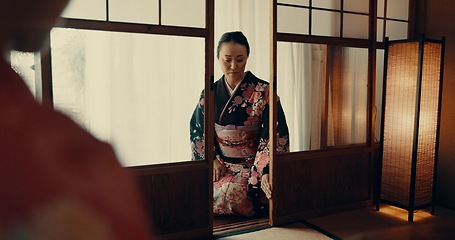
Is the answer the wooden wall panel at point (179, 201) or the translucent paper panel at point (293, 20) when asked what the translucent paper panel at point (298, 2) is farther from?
the wooden wall panel at point (179, 201)

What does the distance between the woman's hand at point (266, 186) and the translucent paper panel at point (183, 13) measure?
1.32 m

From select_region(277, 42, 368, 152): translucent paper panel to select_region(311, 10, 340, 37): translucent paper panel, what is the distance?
12cm

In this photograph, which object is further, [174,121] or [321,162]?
[174,121]

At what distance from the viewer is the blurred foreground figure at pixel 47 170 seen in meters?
0.15

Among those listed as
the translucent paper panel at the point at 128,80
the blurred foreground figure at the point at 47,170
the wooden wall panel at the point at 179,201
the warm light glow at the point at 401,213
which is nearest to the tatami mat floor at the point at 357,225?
the warm light glow at the point at 401,213

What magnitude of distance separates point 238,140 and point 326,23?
49.7 inches

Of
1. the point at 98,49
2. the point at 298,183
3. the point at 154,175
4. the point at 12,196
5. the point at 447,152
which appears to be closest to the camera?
the point at 12,196

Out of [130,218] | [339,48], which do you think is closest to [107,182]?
[130,218]

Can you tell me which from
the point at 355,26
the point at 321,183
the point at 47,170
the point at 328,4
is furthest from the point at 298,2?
the point at 47,170

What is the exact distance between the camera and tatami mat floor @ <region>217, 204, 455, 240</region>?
2.94 metres

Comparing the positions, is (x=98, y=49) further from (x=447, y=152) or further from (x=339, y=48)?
(x=447, y=152)

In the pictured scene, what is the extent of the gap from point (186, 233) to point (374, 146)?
6.33ft

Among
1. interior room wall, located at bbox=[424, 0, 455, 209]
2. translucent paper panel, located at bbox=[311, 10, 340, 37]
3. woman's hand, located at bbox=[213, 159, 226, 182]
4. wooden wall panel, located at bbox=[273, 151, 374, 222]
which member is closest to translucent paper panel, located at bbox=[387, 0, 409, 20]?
interior room wall, located at bbox=[424, 0, 455, 209]

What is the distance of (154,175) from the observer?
2713mm
